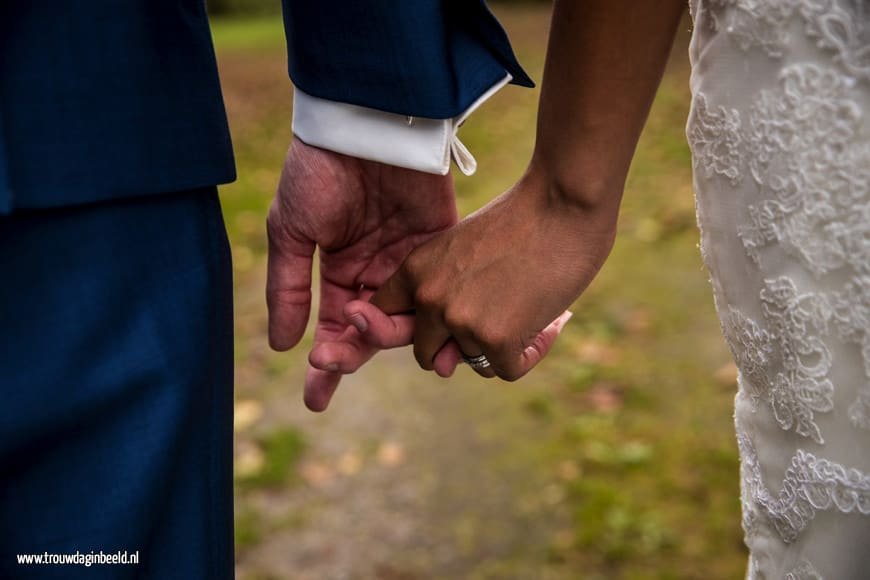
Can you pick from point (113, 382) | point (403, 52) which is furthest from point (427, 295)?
point (113, 382)

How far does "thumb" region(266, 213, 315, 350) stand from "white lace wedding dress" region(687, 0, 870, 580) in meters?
0.66

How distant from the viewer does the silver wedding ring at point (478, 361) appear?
1.58 metres

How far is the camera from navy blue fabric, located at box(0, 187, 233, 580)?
110 cm

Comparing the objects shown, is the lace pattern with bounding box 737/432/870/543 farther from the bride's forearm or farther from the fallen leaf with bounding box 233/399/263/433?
the fallen leaf with bounding box 233/399/263/433

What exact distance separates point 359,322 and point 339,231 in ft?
0.58

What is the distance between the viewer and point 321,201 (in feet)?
5.25

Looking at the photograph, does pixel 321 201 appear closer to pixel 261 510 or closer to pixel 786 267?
pixel 786 267

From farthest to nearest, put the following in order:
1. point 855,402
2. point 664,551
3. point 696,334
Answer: point 696,334
point 664,551
point 855,402

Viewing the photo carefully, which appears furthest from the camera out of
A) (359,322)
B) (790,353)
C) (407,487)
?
(407,487)

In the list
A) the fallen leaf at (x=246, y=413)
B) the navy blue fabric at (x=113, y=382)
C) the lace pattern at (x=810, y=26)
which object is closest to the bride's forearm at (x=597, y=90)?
the lace pattern at (x=810, y=26)

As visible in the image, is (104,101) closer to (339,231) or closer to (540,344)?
(339,231)

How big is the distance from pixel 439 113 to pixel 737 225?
0.42 meters

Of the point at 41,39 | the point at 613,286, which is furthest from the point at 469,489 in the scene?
the point at 41,39

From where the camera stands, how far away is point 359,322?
1603mm
